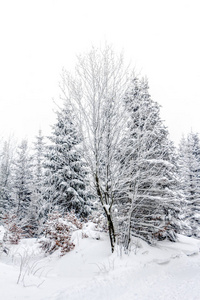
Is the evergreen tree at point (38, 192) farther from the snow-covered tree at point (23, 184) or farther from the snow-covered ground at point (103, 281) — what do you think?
the snow-covered ground at point (103, 281)

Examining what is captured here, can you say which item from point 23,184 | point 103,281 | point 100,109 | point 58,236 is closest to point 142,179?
point 100,109

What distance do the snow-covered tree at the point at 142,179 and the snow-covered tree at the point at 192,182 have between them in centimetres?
910

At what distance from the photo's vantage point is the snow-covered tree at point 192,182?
19.2 meters

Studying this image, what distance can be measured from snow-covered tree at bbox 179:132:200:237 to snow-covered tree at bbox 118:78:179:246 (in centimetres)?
910

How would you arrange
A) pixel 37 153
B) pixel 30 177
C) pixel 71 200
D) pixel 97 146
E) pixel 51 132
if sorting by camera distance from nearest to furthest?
pixel 97 146
pixel 71 200
pixel 51 132
pixel 30 177
pixel 37 153

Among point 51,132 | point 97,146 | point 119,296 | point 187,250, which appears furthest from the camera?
point 51,132

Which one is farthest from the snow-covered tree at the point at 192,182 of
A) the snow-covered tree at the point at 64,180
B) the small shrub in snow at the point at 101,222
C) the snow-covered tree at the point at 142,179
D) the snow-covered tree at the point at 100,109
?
the snow-covered tree at the point at 100,109

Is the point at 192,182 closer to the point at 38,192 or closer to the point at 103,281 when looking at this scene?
the point at 38,192

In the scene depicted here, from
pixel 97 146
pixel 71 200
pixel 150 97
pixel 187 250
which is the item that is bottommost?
pixel 187 250

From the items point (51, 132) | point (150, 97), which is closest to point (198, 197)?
point (150, 97)

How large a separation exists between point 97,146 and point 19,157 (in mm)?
20633

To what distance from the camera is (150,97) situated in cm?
1226

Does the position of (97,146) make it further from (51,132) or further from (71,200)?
(51,132)

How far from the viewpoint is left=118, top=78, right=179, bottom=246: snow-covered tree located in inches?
241
